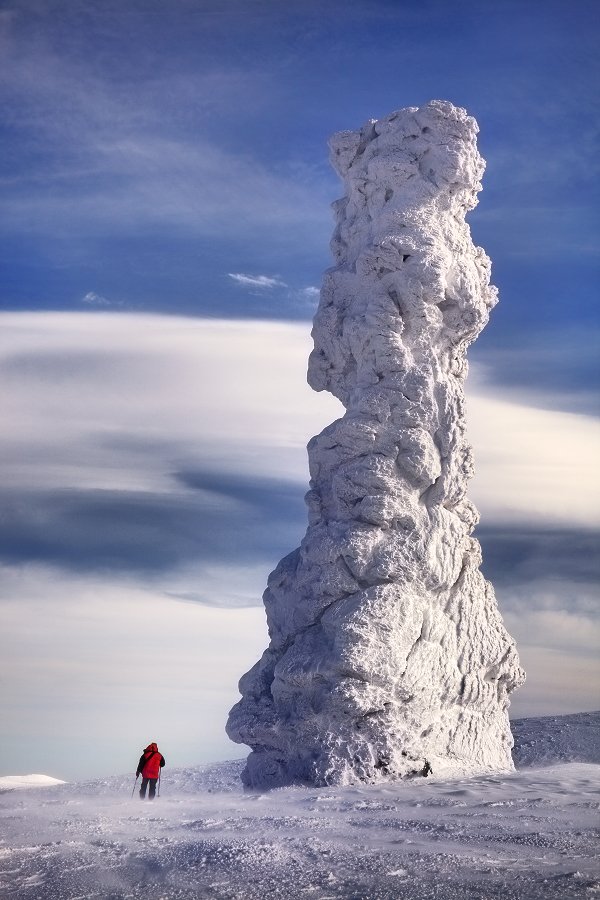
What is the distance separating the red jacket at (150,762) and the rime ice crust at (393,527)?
123 cm

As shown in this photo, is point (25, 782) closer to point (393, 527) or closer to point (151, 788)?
point (151, 788)

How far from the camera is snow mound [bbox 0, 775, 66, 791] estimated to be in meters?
20.4

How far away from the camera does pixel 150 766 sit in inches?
601

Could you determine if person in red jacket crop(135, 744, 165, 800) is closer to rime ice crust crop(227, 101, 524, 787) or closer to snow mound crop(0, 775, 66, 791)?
rime ice crust crop(227, 101, 524, 787)

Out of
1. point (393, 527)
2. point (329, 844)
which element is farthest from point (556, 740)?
point (329, 844)

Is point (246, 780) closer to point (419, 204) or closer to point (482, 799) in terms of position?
point (482, 799)

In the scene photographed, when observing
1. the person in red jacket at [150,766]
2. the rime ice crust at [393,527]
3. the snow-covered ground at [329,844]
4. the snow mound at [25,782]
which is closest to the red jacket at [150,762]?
the person in red jacket at [150,766]

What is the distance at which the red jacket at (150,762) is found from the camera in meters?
15.2

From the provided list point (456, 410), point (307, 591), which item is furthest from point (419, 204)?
point (307, 591)

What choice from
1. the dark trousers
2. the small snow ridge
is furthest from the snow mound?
the small snow ridge

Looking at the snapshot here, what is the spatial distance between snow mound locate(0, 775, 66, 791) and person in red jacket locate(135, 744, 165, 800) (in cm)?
A: 573

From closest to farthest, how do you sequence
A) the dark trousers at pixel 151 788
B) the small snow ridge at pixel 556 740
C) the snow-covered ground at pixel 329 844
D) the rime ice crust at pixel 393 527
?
the snow-covered ground at pixel 329 844 → the rime ice crust at pixel 393 527 → the dark trousers at pixel 151 788 → the small snow ridge at pixel 556 740

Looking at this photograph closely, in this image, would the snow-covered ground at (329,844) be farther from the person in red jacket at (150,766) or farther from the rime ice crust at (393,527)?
the rime ice crust at (393,527)

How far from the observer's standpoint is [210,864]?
28.1 feet
